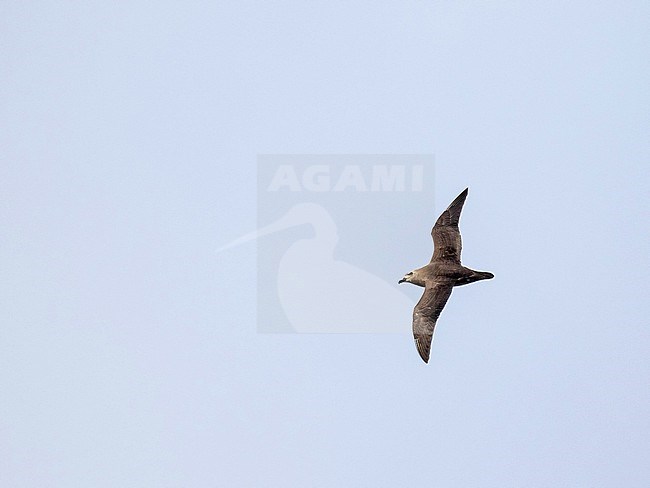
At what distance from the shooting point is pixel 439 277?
30.6m

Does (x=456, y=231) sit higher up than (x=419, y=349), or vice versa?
(x=456, y=231)

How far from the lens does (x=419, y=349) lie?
3056cm

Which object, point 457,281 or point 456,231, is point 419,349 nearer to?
point 457,281

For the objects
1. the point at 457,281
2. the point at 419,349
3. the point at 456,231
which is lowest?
the point at 419,349

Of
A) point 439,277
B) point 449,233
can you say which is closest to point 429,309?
point 439,277

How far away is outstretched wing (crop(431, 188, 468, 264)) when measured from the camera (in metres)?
30.6

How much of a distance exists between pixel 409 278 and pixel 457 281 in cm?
219

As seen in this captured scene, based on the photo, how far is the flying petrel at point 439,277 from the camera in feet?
100

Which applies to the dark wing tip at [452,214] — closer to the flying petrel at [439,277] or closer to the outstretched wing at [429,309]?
the flying petrel at [439,277]

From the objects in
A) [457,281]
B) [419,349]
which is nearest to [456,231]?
[457,281]

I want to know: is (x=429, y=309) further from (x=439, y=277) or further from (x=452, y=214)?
(x=452, y=214)

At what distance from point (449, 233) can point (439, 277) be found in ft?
6.36

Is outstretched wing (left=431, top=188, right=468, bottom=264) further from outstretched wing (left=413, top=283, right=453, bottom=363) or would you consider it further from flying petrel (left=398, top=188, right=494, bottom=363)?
outstretched wing (left=413, top=283, right=453, bottom=363)

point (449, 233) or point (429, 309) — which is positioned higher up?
point (449, 233)
